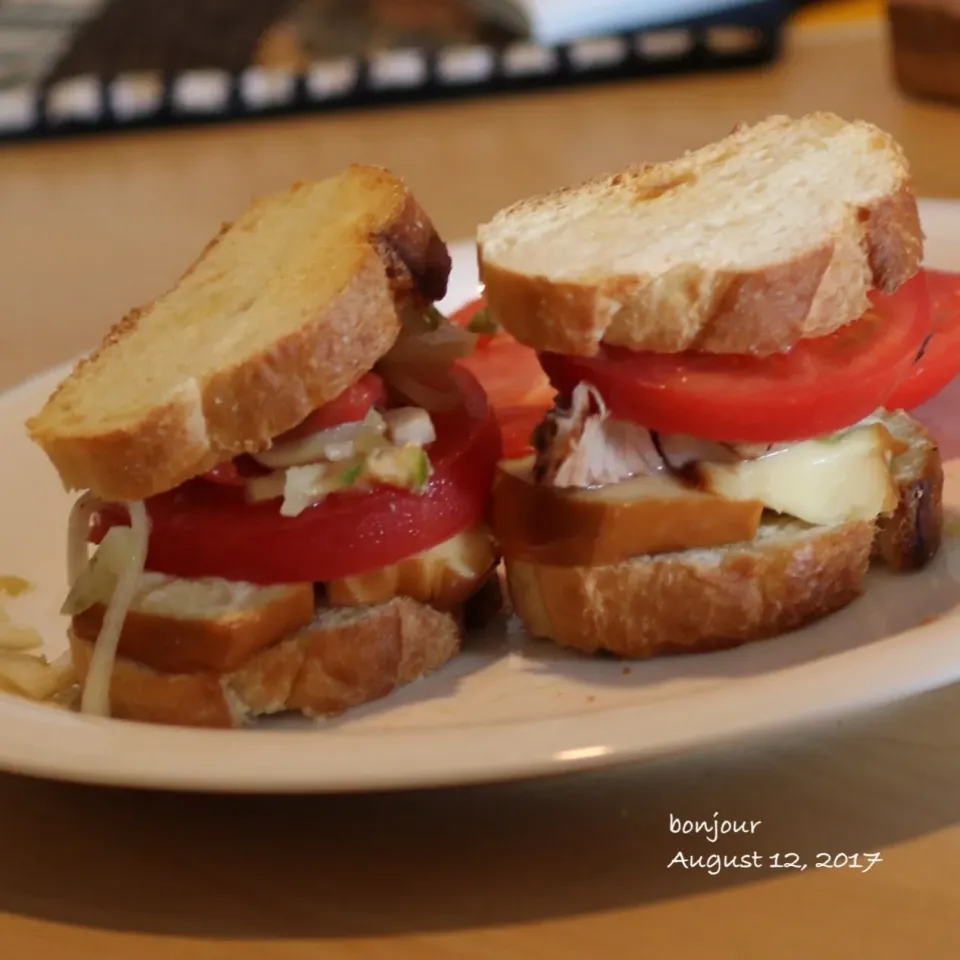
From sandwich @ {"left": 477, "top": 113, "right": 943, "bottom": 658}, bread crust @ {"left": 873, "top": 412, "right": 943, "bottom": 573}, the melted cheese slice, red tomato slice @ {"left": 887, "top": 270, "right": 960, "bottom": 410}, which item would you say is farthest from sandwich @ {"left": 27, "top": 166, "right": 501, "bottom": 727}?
red tomato slice @ {"left": 887, "top": 270, "right": 960, "bottom": 410}

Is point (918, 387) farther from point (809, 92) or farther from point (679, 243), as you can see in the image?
point (809, 92)

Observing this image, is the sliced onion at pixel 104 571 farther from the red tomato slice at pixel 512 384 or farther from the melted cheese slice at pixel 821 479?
the melted cheese slice at pixel 821 479

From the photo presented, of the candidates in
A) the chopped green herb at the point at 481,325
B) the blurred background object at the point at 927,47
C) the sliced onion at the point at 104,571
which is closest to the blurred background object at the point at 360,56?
the blurred background object at the point at 927,47

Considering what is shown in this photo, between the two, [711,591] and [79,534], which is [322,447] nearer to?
[79,534]

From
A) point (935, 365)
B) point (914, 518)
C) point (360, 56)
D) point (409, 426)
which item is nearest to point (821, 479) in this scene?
point (914, 518)

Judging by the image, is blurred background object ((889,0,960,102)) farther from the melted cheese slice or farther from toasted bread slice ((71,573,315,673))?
toasted bread slice ((71,573,315,673))

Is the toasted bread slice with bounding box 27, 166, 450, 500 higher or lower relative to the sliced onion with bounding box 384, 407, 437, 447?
higher

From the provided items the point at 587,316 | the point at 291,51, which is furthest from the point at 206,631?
the point at 291,51
